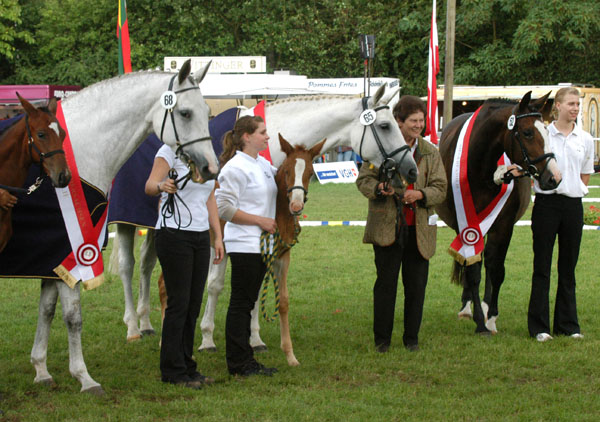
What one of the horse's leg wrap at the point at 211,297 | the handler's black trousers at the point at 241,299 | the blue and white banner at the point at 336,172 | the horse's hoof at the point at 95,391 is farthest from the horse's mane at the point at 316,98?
the blue and white banner at the point at 336,172

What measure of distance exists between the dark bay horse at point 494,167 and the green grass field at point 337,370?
442 mm

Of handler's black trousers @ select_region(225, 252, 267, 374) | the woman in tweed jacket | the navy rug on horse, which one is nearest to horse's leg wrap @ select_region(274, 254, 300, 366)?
handler's black trousers @ select_region(225, 252, 267, 374)

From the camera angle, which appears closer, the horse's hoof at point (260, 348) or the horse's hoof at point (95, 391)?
the horse's hoof at point (95, 391)

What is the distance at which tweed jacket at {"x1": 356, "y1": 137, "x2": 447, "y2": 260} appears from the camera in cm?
579

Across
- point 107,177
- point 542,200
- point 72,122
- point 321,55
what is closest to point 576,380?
point 542,200

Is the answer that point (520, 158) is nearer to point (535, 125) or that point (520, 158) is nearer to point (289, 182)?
point (535, 125)

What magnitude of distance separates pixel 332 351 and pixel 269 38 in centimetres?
2504

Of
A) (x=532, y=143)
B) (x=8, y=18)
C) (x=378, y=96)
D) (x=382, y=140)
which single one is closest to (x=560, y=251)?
(x=532, y=143)

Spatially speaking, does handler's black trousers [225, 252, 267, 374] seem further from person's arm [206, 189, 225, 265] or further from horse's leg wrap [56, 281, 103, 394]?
horse's leg wrap [56, 281, 103, 394]

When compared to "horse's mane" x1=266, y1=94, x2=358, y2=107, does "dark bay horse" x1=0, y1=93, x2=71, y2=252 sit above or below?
below

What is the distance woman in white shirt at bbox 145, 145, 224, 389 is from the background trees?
21.2 meters

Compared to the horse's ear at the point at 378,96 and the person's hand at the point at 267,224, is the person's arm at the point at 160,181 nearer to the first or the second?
the person's hand at the point at 267,224

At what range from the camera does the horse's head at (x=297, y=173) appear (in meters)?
4.83

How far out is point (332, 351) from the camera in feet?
19.8
